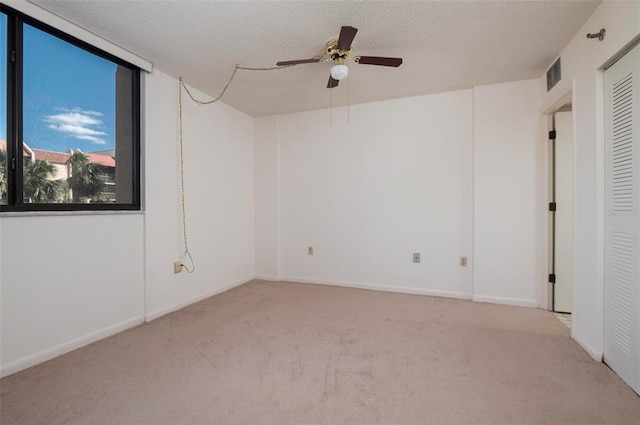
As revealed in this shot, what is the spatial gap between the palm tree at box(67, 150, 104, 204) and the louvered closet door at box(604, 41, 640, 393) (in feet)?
12.4

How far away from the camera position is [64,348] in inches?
84.1

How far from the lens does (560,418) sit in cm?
147

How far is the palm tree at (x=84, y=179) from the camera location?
2271 millimetres

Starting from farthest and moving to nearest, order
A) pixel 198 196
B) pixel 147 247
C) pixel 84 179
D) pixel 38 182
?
1. pixel 198 196
2. pixel 147 247
3. pixel 84 179
4. pixel 38 182

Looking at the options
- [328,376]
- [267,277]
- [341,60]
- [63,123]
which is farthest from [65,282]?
[341,60]

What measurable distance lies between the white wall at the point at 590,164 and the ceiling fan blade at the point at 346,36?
158cm

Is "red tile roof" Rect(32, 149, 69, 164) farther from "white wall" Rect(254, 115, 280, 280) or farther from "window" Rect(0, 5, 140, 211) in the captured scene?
"white wall" Rect(254, 115, 280, 280)

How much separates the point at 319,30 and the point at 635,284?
103 inches

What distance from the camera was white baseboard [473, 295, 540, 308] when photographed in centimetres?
309

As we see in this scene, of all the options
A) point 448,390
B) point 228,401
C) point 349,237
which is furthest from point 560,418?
point 349,237

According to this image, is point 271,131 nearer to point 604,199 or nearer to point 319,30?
point 319,30

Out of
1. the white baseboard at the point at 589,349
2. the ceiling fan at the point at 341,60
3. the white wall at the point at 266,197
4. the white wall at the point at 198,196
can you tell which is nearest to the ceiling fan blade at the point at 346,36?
the ceiling fan at the point at 341,60

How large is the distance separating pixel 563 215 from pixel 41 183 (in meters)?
4.53

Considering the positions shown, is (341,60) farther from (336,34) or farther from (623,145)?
(623,145)
